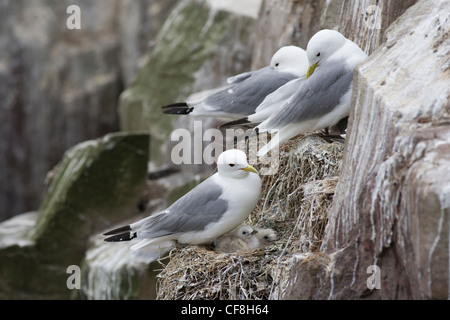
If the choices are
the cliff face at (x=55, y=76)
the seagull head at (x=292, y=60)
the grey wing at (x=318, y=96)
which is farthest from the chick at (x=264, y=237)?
the cliff face at (x=55, y=76)

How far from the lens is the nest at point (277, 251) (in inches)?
131

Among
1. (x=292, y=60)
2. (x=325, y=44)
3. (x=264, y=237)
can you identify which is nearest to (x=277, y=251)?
(x=264, y=237)

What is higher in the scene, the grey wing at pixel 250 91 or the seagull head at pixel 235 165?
the grey wing at pixel 250 91

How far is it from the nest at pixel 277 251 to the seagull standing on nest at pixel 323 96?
189mm

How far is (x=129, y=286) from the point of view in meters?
5.91

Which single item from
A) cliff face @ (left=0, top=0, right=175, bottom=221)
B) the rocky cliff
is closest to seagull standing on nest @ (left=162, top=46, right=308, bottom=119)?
the rocky cliff

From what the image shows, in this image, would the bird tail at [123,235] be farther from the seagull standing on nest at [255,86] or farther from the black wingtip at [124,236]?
the seagull standing on nest at [255,86]

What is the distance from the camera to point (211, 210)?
3.73 metres

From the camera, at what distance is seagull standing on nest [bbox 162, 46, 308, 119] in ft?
15.6

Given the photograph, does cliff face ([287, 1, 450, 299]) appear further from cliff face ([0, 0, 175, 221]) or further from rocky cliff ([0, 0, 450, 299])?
cliff face ([0, 0, 175, 221])

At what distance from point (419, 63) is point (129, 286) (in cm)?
370

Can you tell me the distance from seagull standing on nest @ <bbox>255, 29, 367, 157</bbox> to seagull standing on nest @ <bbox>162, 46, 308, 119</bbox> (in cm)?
73

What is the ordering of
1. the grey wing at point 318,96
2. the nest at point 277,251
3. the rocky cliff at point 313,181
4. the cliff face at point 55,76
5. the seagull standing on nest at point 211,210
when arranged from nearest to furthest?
the rocky cliff at point 313,181
the nest at point 277,251
the seagull standing on nest at point 211,210
the grey wing at point 318,96
the cliff face at point 55,76

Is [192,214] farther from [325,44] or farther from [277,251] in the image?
[325,44]
